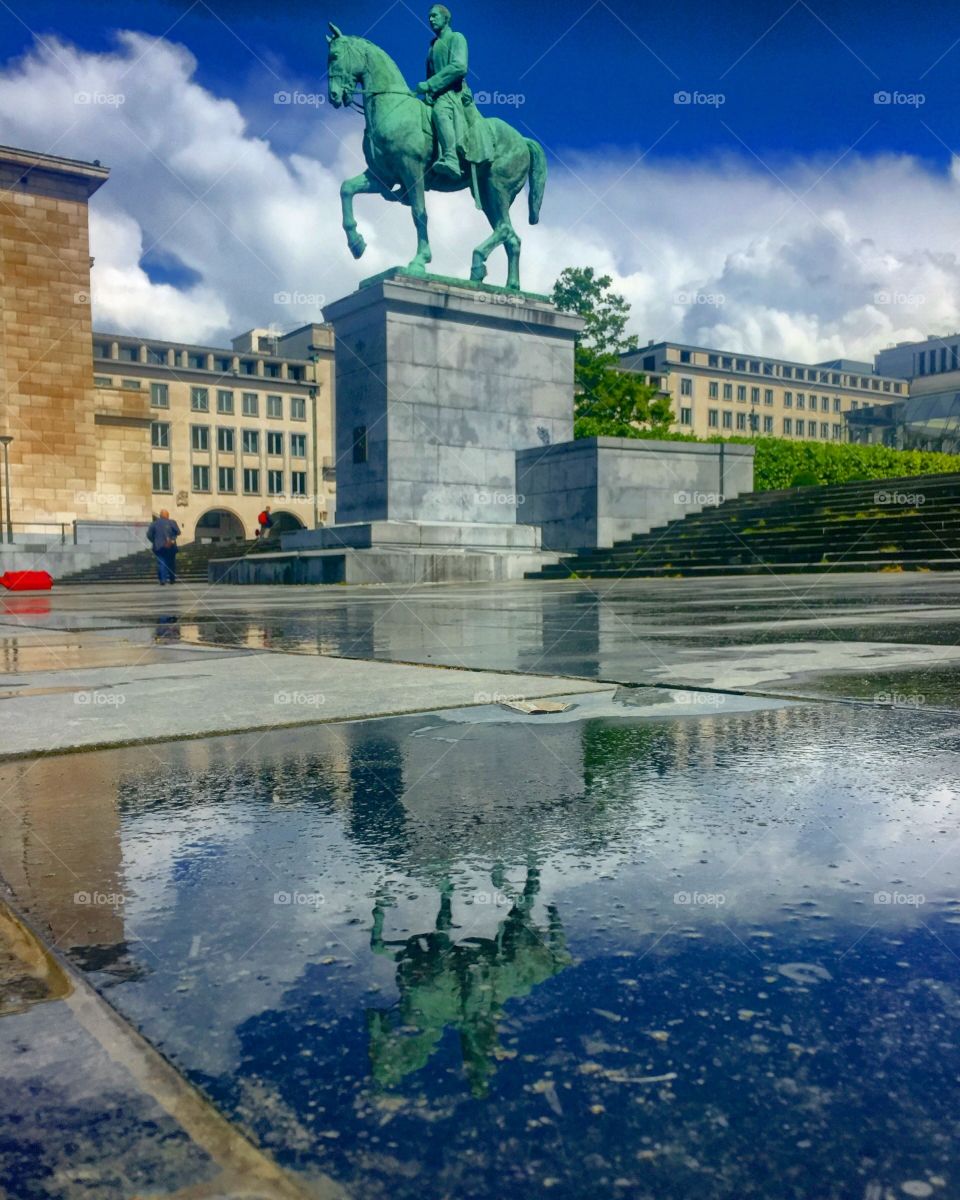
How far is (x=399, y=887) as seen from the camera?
63.1 inches

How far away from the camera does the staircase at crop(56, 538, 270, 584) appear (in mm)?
29156

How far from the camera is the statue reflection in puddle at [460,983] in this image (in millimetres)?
1040

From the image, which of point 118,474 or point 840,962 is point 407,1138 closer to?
point 840,962

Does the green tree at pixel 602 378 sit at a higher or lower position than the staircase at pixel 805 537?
higher

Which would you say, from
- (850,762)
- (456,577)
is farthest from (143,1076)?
(456,577)
